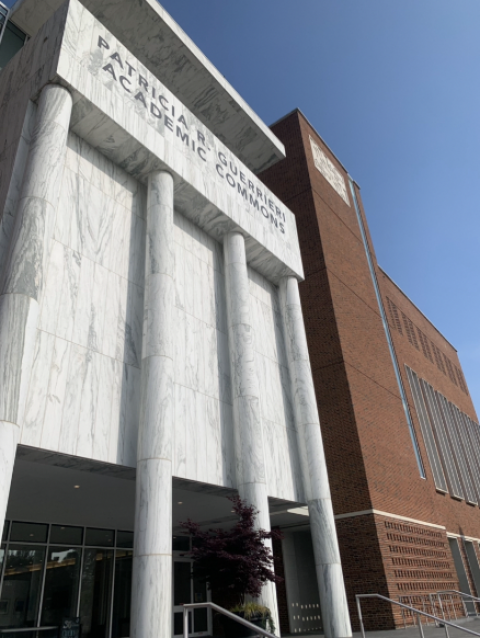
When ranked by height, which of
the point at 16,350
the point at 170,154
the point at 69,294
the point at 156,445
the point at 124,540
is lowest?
the point at 124,540

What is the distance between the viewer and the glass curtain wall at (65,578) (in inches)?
515

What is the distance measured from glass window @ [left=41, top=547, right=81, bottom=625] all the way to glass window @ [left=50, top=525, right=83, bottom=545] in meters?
0.22

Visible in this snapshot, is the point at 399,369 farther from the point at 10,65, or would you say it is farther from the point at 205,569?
the point at 10,65

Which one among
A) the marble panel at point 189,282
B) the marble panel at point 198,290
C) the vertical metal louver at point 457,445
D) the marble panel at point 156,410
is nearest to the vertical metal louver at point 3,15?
the marble panel at point 189,282

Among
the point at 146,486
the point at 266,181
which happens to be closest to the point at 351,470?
the point at 146,486

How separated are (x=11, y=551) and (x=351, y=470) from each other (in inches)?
485

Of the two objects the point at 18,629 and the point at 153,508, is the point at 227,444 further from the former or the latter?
the point at 18,629

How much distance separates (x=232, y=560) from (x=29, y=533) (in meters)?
6.60

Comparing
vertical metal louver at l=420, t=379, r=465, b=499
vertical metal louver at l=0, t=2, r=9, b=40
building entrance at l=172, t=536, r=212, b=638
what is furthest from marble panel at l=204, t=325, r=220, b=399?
vertical metal louver at l=420, t=379, r=465, b=499

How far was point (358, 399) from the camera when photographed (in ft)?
71.3

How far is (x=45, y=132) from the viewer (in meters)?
11.1

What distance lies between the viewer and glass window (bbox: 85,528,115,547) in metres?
15.6

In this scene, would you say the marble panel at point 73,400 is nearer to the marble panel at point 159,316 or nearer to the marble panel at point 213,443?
the marble panel at point 159,316

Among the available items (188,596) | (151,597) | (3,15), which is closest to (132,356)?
(151,597)
